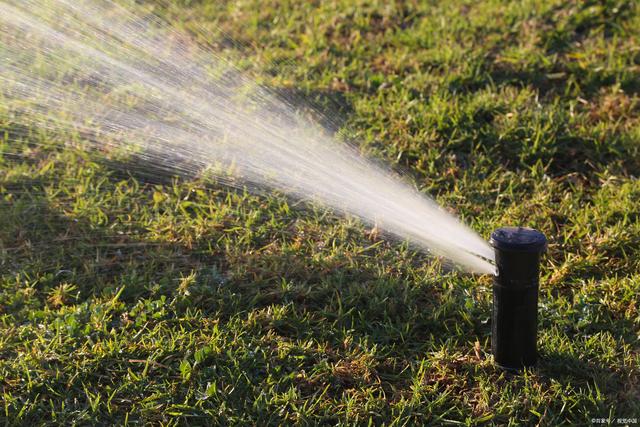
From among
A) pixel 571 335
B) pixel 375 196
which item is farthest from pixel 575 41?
pixel 571 335

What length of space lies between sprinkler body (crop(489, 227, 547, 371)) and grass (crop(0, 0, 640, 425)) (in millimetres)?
86

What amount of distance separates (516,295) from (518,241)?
0.72 ft

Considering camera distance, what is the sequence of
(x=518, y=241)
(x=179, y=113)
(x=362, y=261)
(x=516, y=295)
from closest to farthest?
1. (x=518, y=241)
2. (x=516, y=295)
3. (x=362, y=261)
4. (x=179, y=113)

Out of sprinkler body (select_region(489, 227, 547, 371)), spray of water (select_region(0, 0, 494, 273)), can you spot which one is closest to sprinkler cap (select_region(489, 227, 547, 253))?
sprinkler body (select_region(489, 227, 547, 371))

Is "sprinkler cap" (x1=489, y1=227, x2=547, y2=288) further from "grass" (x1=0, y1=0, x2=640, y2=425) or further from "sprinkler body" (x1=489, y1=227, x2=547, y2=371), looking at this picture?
"grass" (x1=0, y1=0, x2=640, y2=425)

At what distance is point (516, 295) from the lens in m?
2.66

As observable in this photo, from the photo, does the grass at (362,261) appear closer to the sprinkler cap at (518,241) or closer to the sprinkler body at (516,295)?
the sprinkler body at (516,295)

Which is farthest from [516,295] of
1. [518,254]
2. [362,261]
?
[362,261]

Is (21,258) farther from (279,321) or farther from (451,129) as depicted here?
(451,129)

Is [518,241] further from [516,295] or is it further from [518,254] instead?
[516,295]

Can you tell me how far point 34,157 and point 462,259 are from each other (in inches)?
94.1

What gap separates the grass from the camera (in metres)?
2.79

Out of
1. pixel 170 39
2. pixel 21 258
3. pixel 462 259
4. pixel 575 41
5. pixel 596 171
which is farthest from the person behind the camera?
pixel 170 39

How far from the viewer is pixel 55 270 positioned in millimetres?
3477
